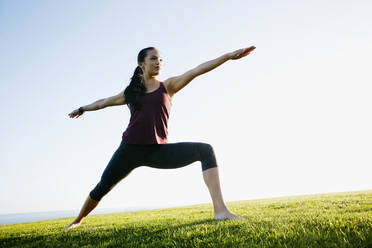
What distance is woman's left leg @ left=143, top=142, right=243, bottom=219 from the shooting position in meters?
3.76

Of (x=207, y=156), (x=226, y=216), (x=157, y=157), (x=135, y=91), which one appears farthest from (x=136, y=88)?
(x=226, y=216)

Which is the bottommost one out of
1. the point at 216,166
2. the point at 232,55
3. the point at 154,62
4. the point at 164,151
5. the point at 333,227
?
the point at 333,227

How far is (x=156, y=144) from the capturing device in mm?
3982

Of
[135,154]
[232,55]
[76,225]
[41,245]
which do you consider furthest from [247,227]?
[76,225]

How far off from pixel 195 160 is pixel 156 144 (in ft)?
2.15

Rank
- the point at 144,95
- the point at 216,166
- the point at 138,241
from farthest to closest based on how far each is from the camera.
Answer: the point at 144,95
the point at 216,166
the point at 138,241

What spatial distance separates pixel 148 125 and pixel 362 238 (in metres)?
2.92

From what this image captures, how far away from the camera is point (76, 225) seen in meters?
4.93

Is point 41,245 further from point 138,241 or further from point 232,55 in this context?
point 232,55

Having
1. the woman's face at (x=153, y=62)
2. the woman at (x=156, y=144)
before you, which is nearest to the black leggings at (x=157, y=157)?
the woman at (x=156, y=144)

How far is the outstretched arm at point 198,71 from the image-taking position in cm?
384

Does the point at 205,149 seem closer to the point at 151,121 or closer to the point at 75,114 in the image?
the point at 151,121

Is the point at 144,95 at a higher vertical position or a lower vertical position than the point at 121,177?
higher

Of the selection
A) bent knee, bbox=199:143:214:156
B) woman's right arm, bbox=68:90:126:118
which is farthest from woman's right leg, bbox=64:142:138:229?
bent knee, bbox=199:143:214:156
